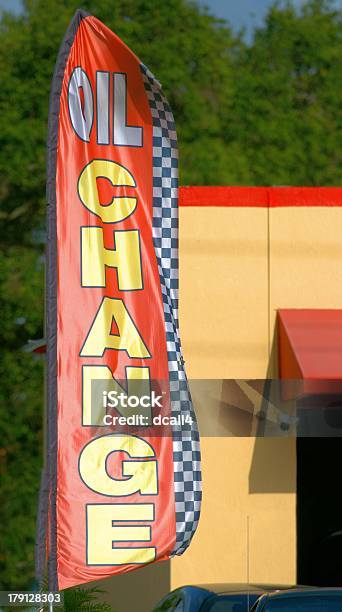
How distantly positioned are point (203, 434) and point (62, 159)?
377 cm

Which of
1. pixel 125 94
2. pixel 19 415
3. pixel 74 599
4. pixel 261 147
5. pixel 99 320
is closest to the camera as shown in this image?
pixel 99 320

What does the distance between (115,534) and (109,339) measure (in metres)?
1.23

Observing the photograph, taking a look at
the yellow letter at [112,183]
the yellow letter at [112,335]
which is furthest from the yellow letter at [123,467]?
the yellow letter at [112,183]

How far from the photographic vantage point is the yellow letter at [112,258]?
25.0 ft

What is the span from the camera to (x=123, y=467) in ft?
24.9

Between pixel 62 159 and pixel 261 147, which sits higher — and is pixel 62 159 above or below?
below

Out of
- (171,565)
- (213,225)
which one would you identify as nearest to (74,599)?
(171,565)

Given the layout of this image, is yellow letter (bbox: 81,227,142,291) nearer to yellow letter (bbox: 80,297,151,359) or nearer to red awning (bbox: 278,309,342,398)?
yellow letter (bbox: 80,297,151,359)

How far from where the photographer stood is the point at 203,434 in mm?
10633

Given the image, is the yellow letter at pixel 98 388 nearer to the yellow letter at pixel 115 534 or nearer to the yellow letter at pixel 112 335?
the yellow letter at pixel 112 335

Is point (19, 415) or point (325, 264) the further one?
Answer: point (19, 415)

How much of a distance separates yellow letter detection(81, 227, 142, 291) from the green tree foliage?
654 inches

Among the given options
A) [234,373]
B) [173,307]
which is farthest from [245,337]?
[173,307]

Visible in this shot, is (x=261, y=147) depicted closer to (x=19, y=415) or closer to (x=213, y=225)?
(x=19, y=415)
